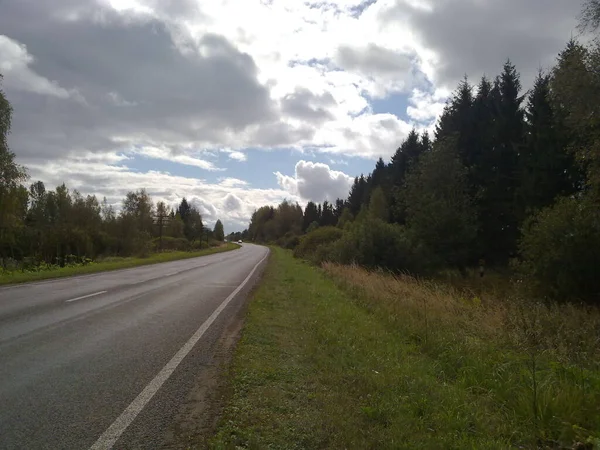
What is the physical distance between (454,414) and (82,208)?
65.4 m

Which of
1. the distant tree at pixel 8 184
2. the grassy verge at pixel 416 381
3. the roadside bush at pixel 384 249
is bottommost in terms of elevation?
the grassy verge at pixel 416 381

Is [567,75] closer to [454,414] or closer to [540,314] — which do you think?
[540,314]

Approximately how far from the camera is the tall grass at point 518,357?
517 centimetres

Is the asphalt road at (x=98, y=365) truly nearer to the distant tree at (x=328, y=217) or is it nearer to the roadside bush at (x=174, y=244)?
the roadside bush at (x=174, y=244)

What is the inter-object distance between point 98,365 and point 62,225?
136ft

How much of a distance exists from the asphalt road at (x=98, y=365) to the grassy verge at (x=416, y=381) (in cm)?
81

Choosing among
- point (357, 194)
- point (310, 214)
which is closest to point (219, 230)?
point (310, 214)

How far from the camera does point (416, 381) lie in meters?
6.33

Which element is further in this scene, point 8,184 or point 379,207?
point 379,207

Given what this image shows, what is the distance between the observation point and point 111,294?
15.7m

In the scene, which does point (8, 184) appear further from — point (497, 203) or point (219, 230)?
point (219, 230)

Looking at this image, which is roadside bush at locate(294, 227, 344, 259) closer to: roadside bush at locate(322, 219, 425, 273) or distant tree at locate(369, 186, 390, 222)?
distant tree at locate(369, 186, 390, 222)

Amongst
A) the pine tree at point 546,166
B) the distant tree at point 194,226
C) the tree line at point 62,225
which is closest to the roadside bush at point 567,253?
the pine tree at point 546,166

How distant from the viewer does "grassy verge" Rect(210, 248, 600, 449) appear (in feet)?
15.4
